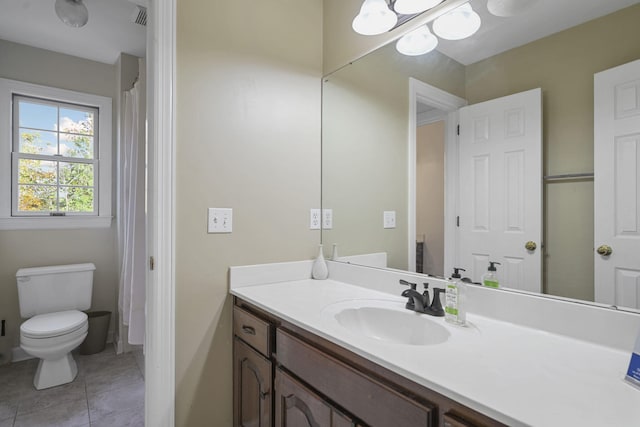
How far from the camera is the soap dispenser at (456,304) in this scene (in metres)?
1.00

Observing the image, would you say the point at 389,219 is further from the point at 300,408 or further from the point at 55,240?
the point at 55,240

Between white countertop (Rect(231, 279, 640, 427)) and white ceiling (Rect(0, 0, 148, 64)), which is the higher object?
white ceiling (Rect(0, 0, 148, 64))

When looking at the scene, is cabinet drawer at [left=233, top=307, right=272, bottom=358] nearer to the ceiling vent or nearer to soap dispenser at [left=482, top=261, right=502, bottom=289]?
soap dispenser at [left=482, top=261, right=502, bottom=289]

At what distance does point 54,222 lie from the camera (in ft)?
8.77

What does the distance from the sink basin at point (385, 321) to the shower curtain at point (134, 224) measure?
1556 mm

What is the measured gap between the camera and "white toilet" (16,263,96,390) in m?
2.11

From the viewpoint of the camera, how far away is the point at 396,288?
139 cm

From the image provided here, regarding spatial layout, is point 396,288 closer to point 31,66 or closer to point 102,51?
point 102,51

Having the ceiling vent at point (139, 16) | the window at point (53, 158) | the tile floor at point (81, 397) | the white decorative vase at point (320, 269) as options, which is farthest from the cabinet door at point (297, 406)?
the window at point (53, 158)

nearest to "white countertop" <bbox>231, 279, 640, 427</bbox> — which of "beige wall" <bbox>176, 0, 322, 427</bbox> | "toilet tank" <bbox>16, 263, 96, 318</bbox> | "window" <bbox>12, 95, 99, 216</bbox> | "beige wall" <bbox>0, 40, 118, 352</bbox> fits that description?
"beige wall" <bbox>176, 0, 322, 427</bbox>

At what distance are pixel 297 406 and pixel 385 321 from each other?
0.43 metres

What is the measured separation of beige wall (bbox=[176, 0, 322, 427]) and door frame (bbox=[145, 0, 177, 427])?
0.12ft

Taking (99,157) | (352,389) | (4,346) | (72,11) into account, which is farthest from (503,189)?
(4,346)

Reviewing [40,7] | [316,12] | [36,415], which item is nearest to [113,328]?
[36,415]
